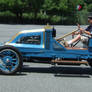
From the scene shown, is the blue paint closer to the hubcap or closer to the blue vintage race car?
the blue vintage race car

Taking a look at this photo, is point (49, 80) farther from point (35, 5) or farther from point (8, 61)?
point (35, 5)

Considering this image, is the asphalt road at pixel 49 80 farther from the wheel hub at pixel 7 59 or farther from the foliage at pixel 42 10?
the foliage at pixel 42 10

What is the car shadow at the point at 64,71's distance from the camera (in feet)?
24.0

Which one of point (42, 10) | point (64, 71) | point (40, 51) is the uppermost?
point (42, 10)

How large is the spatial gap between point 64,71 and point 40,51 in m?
1.23

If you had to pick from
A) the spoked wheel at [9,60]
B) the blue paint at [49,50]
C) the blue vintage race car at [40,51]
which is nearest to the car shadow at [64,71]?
the blue vintage race car at [40,51]

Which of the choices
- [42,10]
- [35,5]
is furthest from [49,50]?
[42,10]

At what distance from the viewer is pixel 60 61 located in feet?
22.7

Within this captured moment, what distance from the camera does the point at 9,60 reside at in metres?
6.86

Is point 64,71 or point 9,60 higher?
point 9,60

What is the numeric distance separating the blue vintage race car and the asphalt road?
1.28 ft

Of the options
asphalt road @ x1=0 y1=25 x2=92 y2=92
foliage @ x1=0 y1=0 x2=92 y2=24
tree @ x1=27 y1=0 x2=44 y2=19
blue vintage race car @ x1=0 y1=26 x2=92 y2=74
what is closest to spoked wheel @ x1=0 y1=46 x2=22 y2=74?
blue vintage race car @ x1=0 y1=26 x2=92 y2=74

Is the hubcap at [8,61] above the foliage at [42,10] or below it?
below

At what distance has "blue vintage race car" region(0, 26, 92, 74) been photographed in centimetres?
684
